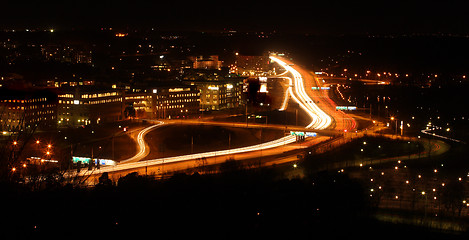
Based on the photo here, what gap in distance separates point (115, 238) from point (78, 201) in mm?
390

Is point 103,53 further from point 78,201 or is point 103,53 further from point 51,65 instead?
point 78,201

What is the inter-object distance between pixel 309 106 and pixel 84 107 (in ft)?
20.5

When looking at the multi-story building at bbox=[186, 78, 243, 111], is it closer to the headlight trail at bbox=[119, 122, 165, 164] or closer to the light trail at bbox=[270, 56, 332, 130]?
the light trail at bbox=[270, 56, 332, 130]

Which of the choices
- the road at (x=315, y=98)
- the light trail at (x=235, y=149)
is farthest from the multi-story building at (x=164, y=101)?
the road at (x=315, y=98)

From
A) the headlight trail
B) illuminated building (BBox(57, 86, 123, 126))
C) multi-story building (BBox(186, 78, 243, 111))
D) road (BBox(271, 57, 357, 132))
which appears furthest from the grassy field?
multi-story building (BBox(186, 78, 243, 111))

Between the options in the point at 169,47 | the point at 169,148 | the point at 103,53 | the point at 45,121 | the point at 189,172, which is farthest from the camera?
Result: the point at 169,47

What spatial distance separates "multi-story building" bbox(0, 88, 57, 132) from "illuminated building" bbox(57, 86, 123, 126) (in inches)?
7.8

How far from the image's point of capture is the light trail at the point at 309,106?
1327 cm

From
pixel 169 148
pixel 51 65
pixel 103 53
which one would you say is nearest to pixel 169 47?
A: pixel 103 53

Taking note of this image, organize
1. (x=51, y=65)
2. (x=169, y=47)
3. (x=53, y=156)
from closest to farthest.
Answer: (x=53, y=156)
(x=51, y=65)
(x=169, y=47)

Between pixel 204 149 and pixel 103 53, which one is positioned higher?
pixel 103 53

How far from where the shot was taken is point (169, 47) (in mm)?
32656

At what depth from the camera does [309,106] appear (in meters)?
16.4

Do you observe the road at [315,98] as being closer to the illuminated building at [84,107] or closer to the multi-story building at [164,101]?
the multi-story building at [164,101]
